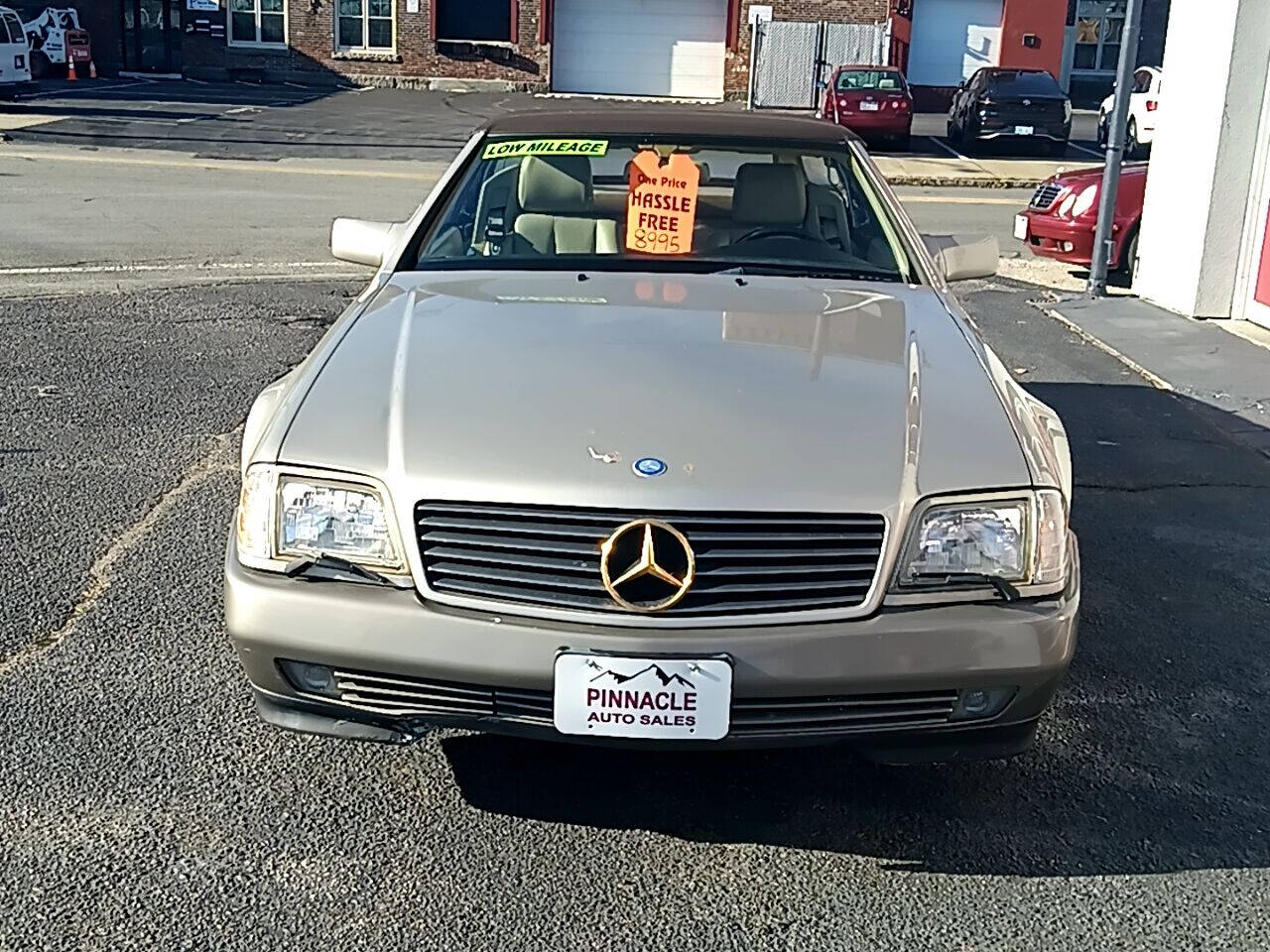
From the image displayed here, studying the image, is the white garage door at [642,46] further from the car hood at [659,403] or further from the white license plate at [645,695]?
the white license plate at [645,695]

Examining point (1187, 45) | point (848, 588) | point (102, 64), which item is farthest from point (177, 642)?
point (102, 64)

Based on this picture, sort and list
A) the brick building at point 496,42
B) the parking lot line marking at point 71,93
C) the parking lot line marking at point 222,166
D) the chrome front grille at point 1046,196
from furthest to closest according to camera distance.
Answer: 1. the brick building at point 496,42
2. the parking lot line marking at point 71,93
3. the parking lot line marking at point 222,166
4. the chrome front grille at point 1046,196

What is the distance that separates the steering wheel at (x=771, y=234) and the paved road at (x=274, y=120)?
14268 mm

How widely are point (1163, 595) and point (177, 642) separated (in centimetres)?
326

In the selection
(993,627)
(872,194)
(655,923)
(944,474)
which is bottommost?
(655,923)

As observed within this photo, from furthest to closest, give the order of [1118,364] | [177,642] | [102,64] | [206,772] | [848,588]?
[102,64] → [1118,364] → [177,642] → [206,772] → [848,588]

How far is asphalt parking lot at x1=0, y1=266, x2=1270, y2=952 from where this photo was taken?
3.03 meters

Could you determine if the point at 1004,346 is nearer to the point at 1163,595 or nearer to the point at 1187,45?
the point at 1187,45

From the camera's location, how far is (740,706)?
299 centimetres

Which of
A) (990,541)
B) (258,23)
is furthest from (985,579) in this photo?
(258,23)

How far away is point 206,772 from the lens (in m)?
3.56

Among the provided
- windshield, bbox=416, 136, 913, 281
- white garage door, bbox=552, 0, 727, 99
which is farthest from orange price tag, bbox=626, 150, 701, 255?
white garage door, bbox=552, 0, 727, 99

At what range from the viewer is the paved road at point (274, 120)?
21.9 metres

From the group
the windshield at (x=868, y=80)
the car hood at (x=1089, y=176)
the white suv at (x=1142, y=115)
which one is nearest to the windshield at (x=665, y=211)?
the car hood at (x=1089, y=176)
